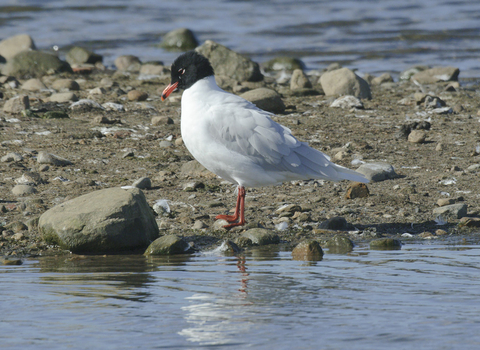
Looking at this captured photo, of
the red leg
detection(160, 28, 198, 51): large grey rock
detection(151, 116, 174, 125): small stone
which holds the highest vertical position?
detection(160, 28, 198, 51): large grey rock

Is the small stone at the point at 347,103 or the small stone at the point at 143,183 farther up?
the small stone at the point at 347,103

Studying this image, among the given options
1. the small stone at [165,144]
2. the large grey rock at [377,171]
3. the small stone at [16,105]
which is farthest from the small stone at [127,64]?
the large grey rock at [377,171]

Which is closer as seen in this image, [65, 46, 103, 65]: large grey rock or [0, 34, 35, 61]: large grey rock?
[65, 46, 103, 65]: large grey rock

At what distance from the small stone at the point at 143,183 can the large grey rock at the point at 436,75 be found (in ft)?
26.6

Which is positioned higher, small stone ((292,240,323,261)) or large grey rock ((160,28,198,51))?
large grey rock ((160,28,198,51))

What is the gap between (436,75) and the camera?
14.3 metres

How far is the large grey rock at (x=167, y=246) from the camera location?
5805 millimetres

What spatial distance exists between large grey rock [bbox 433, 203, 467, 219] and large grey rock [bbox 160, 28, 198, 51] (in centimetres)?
1624

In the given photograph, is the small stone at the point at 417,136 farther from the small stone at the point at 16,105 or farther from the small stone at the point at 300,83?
the small stone at the point at 16,105

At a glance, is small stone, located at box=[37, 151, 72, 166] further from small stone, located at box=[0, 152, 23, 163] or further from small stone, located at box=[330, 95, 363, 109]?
small stone, located at box=[330, 95, 363, 109]

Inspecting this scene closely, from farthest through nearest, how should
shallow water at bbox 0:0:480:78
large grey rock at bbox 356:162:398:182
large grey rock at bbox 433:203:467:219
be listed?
shallow water at bbox 0:0:480:78 < large grey rock at bbox 356:162:398:182 < large grey rock at bbox 433:203:467:219

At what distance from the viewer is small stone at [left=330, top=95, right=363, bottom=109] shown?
436 inches

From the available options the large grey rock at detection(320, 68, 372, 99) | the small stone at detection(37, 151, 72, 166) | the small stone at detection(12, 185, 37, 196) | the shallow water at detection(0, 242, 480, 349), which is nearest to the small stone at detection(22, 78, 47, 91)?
the small stone at detection(37, 151, 72, 166)

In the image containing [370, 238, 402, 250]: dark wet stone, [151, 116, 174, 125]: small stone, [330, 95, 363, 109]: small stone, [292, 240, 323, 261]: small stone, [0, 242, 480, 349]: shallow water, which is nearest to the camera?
[0, 242, 480, 349]: shallow water
